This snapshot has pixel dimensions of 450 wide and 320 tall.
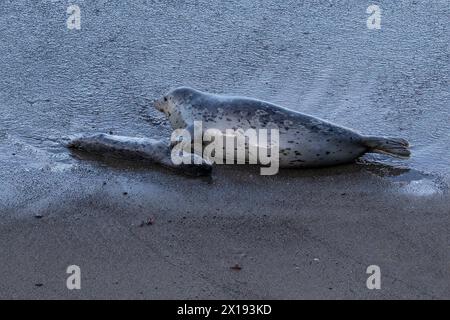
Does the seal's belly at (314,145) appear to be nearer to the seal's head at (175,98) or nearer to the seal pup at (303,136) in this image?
the seal pup at (303,136)

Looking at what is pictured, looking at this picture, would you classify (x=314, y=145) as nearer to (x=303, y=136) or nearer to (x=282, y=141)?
(x=303, y=136)

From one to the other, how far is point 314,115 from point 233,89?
0.71 m

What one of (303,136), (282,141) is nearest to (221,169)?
(282,141)

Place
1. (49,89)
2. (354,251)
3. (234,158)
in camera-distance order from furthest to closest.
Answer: (49,89) < (234,158) < (354,251)

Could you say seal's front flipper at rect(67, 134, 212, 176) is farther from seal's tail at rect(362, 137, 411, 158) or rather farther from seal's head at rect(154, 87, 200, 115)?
seal's tail at rect(362, 137, 411, 158)

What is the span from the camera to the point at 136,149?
4.79 metres

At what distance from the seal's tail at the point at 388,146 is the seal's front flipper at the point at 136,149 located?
980 mm

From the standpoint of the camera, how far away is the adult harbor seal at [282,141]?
185 inches

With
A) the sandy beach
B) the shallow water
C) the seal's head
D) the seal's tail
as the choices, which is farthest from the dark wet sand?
the seal's head

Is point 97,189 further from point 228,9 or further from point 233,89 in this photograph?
point 228,9

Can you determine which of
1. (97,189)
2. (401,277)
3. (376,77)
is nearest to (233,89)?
(376,77)

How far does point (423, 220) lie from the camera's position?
4.16 meters

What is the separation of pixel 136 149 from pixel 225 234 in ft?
3.38

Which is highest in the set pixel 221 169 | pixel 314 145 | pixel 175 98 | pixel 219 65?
pixel 219 65
